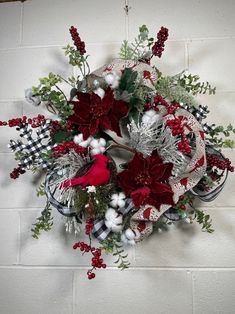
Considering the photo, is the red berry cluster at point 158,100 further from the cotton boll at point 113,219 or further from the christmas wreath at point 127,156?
the cotton boll at point 113,219

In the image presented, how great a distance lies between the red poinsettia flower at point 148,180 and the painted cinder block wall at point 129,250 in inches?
13.8

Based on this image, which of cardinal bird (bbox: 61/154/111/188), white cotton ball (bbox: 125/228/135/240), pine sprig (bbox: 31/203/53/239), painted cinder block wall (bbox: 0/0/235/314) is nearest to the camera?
cardinal bird (bbox: 61/154/111/188)

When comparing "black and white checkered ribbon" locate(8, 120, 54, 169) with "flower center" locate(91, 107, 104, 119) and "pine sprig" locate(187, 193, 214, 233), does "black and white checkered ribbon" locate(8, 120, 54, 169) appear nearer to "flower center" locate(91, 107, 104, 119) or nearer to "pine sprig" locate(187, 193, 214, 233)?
"flower center" locate(91, 107, 104, 119)

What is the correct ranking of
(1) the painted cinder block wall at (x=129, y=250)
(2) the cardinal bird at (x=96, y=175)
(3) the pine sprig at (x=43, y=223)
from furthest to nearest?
(1) the painted cinder block wall at (x=129, y=250)
(3) the pine sprig at (x=43, y=223)
(2) the cardinal bird at (x=96, y=175)

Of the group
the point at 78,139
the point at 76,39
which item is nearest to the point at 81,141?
the point at 78,139

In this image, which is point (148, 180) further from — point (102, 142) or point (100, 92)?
point (100, 92)

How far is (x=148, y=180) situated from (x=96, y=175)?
15 centimetres

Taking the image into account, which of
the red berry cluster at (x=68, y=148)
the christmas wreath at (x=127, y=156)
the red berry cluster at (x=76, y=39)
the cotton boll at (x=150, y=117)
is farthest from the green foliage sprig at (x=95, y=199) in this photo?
the red berry cluster at (x=76, y=39)

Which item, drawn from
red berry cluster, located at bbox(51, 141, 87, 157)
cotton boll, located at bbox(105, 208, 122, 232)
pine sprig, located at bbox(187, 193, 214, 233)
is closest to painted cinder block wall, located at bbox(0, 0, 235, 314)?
pine sprig, located at bbox(187, 193, 214, 233)

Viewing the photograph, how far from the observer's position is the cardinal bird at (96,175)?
0.91 m

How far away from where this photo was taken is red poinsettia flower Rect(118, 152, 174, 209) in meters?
0.95

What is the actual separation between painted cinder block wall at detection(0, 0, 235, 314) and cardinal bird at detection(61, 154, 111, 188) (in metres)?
0.43

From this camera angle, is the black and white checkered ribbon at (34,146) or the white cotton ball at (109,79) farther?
the black and white checkered ribbon at (34,146)

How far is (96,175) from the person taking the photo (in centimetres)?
91
